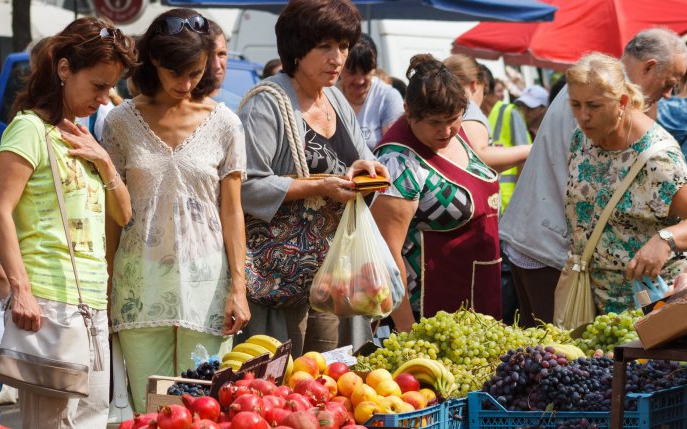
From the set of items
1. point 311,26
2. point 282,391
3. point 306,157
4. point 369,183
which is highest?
point 311,26

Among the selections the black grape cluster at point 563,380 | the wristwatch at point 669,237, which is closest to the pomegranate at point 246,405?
the black grape cluster at point 563,380

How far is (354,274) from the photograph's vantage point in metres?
4.65

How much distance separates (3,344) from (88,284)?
1.15 feet

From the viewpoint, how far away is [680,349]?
3.36 m

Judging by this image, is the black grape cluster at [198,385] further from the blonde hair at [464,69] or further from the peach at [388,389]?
the blonde hair at [464,69]

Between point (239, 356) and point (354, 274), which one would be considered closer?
point (239, 356)

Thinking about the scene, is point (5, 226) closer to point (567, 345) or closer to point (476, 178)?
point (567, 345)

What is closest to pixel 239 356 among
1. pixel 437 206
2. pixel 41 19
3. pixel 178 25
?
pixel 178 25

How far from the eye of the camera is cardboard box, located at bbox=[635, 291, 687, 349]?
10.8 ft

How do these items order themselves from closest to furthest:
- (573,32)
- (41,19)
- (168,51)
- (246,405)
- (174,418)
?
(174,418) < (246,405) < (168,51) < (573,32) < (41,19)

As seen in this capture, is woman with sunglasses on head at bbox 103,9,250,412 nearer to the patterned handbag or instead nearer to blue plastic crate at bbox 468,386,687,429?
the patterned handbag

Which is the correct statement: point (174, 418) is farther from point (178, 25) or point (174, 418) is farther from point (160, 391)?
point (178, 25)

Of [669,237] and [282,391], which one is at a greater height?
[669,237]

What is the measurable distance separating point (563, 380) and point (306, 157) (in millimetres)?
1533
